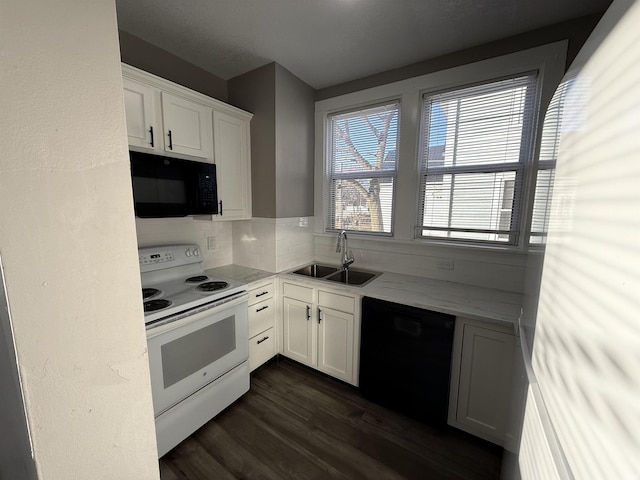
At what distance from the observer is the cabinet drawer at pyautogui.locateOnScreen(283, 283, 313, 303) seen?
2.22 metres

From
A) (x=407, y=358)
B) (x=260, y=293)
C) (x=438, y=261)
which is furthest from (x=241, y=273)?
(x=438, y=261)

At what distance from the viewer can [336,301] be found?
2082mm

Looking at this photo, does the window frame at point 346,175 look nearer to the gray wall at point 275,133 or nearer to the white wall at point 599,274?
the gray wall at point 275,133

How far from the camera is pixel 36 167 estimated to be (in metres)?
0.47

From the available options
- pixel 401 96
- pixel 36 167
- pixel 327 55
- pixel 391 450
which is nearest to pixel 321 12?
pixel 327 55

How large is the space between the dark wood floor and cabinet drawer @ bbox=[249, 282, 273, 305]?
0.75 meters

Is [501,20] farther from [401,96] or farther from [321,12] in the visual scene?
[321,12]

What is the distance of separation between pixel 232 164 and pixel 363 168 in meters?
1.23

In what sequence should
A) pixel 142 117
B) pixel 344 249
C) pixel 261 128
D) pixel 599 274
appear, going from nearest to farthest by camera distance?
pixel 599 274, pixel 142 117, pixel 261 128, pixel 344 249

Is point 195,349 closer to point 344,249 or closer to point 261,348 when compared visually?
point 261,348

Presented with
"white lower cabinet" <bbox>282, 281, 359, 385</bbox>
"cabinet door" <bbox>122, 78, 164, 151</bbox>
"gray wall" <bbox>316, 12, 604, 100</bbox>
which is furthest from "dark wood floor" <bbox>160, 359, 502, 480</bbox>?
"gray wall" <bbox>316, 12, 604, 100</bbox>

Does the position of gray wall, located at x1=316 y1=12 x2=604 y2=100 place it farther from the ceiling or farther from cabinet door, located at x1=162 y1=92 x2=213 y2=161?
cabinet door, located at x1=162 y1=92 x2=213 y2=161

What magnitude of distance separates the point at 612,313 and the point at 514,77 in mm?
2128

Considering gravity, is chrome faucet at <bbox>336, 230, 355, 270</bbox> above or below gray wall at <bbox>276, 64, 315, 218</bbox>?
below
